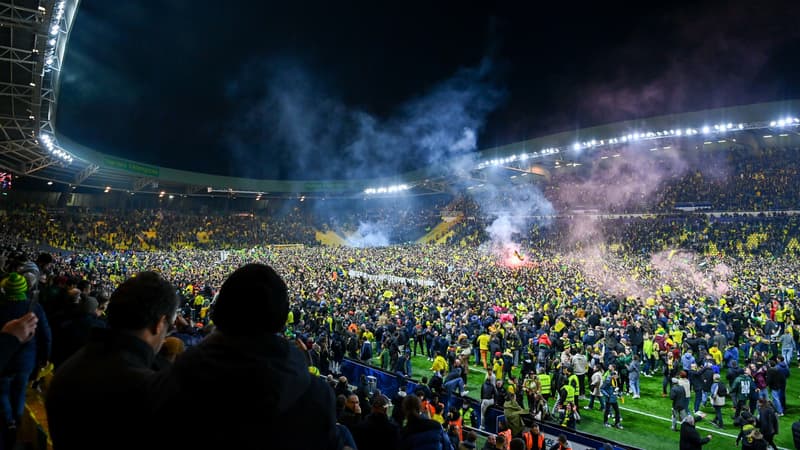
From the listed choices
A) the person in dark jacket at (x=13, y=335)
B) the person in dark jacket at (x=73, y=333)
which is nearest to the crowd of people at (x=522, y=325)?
the person in dark jacket at (x=73, y=333)

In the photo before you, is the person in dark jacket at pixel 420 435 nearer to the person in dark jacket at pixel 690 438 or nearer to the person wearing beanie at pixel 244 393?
the person wearing beanie at pixel 244 393

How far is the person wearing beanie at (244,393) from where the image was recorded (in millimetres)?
1269

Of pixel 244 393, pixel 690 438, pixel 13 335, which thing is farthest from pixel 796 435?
pixel 13 335

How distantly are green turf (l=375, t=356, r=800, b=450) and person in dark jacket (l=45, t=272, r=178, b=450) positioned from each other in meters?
9.47

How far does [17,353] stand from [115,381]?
8.86 feet

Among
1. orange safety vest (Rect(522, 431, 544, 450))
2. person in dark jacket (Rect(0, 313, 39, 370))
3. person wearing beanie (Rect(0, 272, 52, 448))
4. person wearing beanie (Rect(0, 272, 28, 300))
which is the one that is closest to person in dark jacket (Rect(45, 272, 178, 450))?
person in dark jacket (Rect(0, 313, 39, 370))

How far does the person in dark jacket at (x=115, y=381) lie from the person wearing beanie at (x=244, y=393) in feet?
0.44

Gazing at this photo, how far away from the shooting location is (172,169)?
42719 mm

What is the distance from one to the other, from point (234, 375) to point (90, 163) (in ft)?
116

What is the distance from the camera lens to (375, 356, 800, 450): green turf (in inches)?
346

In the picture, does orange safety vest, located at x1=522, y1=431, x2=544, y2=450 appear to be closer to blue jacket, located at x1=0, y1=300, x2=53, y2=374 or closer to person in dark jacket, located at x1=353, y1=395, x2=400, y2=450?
person in dark jacket, located at x1=353, y1=395, x2=400, y2=450

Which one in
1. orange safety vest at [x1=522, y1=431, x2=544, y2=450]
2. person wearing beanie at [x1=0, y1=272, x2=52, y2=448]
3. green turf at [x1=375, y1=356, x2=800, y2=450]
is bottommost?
green turf at [x1=375, y1=356, x2=800, y2=450]

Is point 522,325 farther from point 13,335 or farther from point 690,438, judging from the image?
point 13,335

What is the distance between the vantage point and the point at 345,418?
4379 mm
